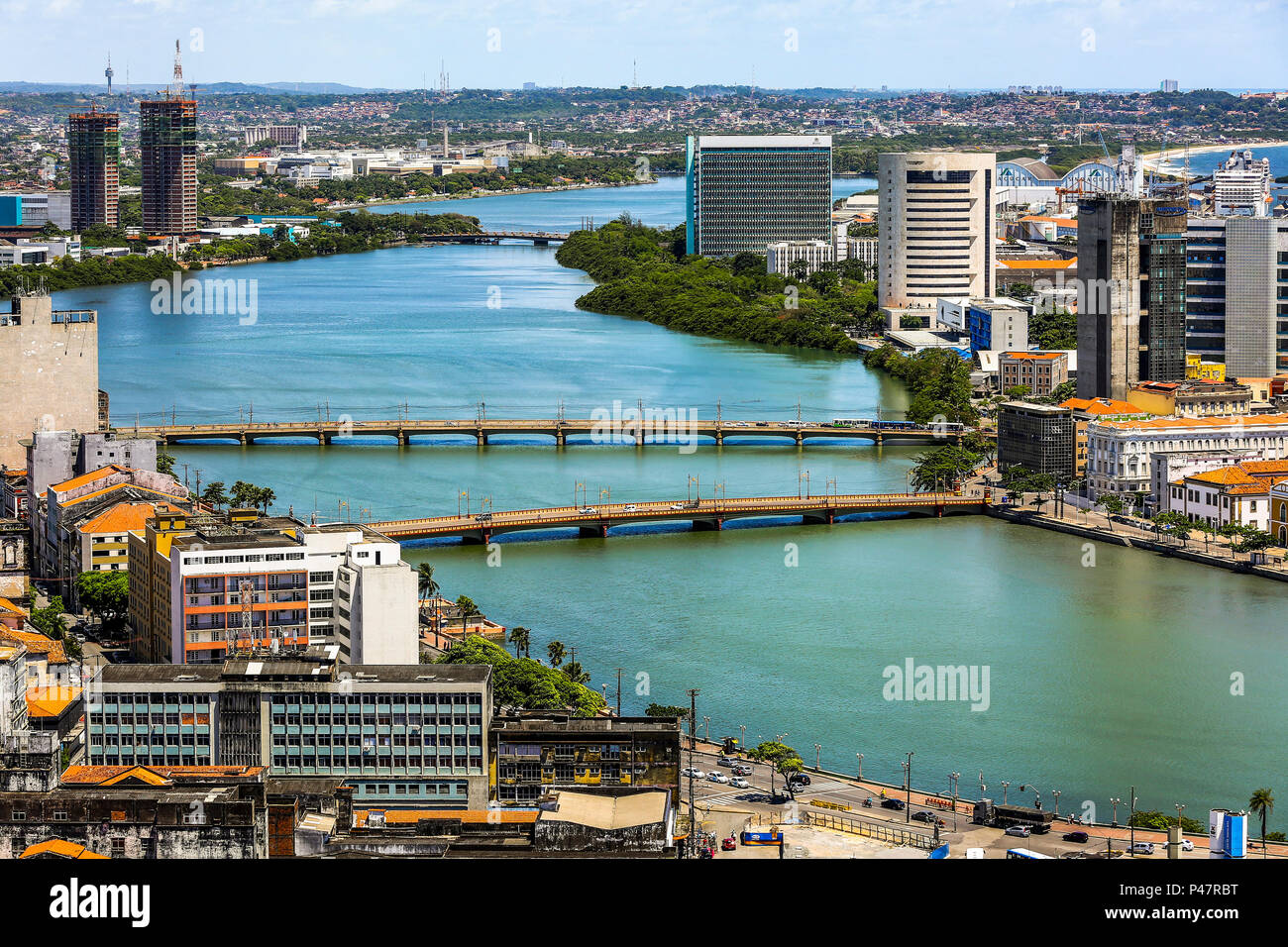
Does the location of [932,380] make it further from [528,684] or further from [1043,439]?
[528,684]

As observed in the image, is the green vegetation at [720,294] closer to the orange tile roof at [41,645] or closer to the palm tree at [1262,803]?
the orange tile roof at [41,645]

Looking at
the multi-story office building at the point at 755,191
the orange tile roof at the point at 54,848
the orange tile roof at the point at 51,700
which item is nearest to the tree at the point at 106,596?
the orange tile roof at the point at 51,700

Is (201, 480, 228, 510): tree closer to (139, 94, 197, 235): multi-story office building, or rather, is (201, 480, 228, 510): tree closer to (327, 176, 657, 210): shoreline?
(139, 94, 197, 235): multi-story office building

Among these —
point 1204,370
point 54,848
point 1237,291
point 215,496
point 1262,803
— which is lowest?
point 1262,803

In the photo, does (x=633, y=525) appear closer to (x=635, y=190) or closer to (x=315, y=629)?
(x=315, y=629)

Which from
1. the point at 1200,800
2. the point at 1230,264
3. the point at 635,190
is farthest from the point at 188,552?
the point at 635,190

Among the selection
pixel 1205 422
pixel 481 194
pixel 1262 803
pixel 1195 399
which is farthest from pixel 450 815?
pixel 481 194
